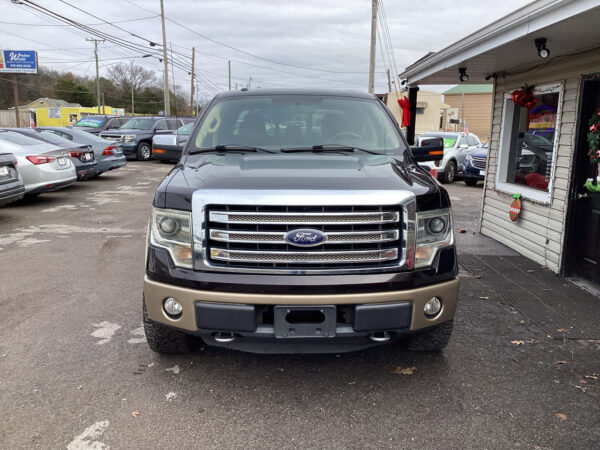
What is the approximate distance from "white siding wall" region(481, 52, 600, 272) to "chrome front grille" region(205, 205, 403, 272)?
3894 millimetres

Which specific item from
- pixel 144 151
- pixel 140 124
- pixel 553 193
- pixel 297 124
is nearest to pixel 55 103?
pixel 140 124

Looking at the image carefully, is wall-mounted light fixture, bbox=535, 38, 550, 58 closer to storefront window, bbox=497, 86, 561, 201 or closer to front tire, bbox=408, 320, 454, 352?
storefront window, bbox=497, 86, 561, 201

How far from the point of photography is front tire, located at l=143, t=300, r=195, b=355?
130 inches

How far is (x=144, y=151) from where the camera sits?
1975 centimetres

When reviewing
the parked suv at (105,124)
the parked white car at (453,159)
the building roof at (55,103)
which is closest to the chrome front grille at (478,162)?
the parked white car at (453,159)

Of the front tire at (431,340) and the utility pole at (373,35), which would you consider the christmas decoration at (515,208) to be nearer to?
the front tire at (431,340)

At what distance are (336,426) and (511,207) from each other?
17.2 feet

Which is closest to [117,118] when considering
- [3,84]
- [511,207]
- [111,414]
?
[511,207]

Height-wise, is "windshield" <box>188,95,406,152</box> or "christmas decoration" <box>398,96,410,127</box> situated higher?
"christmas decoration" <box>398,96,410,127</box>

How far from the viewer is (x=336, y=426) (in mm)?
2795

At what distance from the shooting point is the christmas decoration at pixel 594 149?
5086 millimetres

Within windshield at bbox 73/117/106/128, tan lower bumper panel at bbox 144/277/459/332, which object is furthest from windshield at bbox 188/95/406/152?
windshield at bbox 73/117/106/128

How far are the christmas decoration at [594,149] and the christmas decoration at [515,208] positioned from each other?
144cm

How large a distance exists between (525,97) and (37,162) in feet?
28.4
